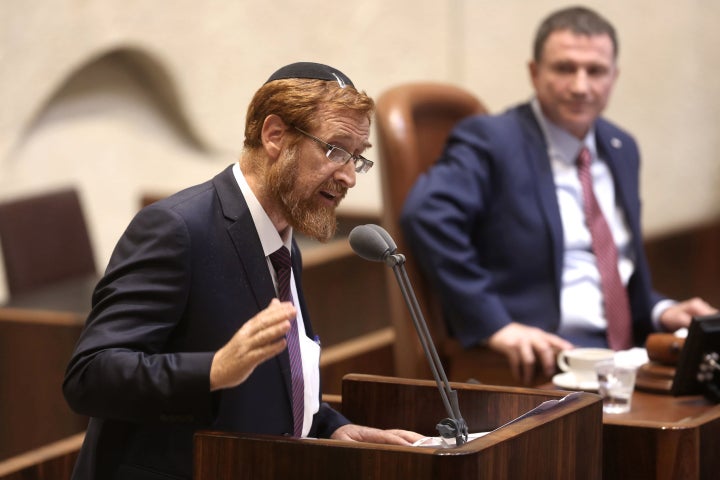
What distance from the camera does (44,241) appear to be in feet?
14.8

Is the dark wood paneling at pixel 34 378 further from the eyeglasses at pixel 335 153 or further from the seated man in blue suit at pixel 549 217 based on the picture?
the eyeglasses at pixel 335 153

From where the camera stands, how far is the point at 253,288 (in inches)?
85.7

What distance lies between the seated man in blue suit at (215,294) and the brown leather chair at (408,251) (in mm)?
1271

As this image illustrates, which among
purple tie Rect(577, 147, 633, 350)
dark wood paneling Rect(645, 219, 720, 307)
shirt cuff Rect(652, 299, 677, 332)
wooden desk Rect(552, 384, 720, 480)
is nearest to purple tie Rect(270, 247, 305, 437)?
wooden desk Rect(552, 384, 720, 480)

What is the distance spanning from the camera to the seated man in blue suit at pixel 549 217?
139 inches

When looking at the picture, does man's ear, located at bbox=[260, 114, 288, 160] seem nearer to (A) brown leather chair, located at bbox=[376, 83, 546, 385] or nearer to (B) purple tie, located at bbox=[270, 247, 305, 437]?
(B) purple tie, located at bbox=[270, 247, 305, 437]

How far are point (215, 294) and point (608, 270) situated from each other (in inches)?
71.3

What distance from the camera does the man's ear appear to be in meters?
2.17

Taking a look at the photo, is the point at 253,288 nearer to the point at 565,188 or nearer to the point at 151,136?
the point at 565,188

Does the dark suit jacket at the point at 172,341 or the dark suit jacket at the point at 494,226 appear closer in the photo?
the dark suit jacket at the point at 172,341

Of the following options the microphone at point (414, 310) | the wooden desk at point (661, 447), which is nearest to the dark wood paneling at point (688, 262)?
the wooden desk at point (661, 447)

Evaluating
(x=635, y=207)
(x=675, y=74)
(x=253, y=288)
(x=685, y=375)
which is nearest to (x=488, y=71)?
(x=675, y=74)

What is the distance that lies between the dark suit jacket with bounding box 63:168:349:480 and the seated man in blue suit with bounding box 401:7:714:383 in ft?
4.45

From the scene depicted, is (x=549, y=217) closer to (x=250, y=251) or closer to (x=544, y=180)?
(x=544, y=180)
